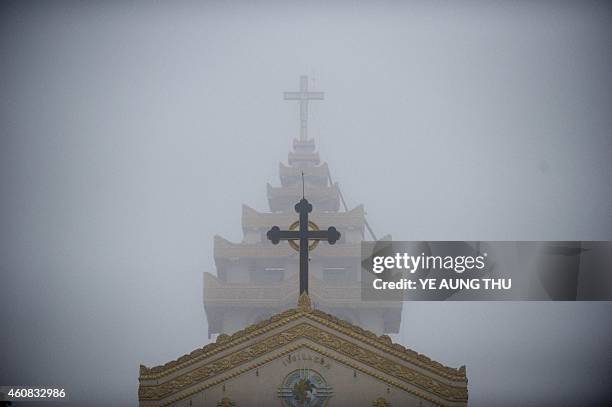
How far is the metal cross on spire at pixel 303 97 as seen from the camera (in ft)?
190

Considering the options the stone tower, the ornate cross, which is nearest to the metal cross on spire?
the stone tower

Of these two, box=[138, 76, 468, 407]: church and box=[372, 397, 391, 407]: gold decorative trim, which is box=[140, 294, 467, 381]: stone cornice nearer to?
box=[138, 76, 468, 407]: church

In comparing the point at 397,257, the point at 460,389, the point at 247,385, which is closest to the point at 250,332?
the point at 247,385

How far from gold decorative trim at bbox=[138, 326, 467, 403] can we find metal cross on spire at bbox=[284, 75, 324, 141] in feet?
114

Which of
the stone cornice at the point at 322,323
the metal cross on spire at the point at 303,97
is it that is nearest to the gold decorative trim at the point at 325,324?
the stone cornice at the point at 322,323

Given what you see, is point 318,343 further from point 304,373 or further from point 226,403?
point 226,403

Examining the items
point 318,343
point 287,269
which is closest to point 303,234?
point 318,343

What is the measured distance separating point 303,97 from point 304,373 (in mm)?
36202

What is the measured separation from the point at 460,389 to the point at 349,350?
250cm

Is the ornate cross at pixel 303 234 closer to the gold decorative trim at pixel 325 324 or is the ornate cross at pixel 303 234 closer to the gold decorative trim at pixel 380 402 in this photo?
the gold decorative trim at pixel 325 324

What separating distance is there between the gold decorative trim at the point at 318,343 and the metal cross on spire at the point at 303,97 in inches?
A: 1363

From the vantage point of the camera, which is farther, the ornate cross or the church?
the ornate cross

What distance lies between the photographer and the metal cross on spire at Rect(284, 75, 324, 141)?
57906mm

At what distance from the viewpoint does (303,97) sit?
2303 inches
